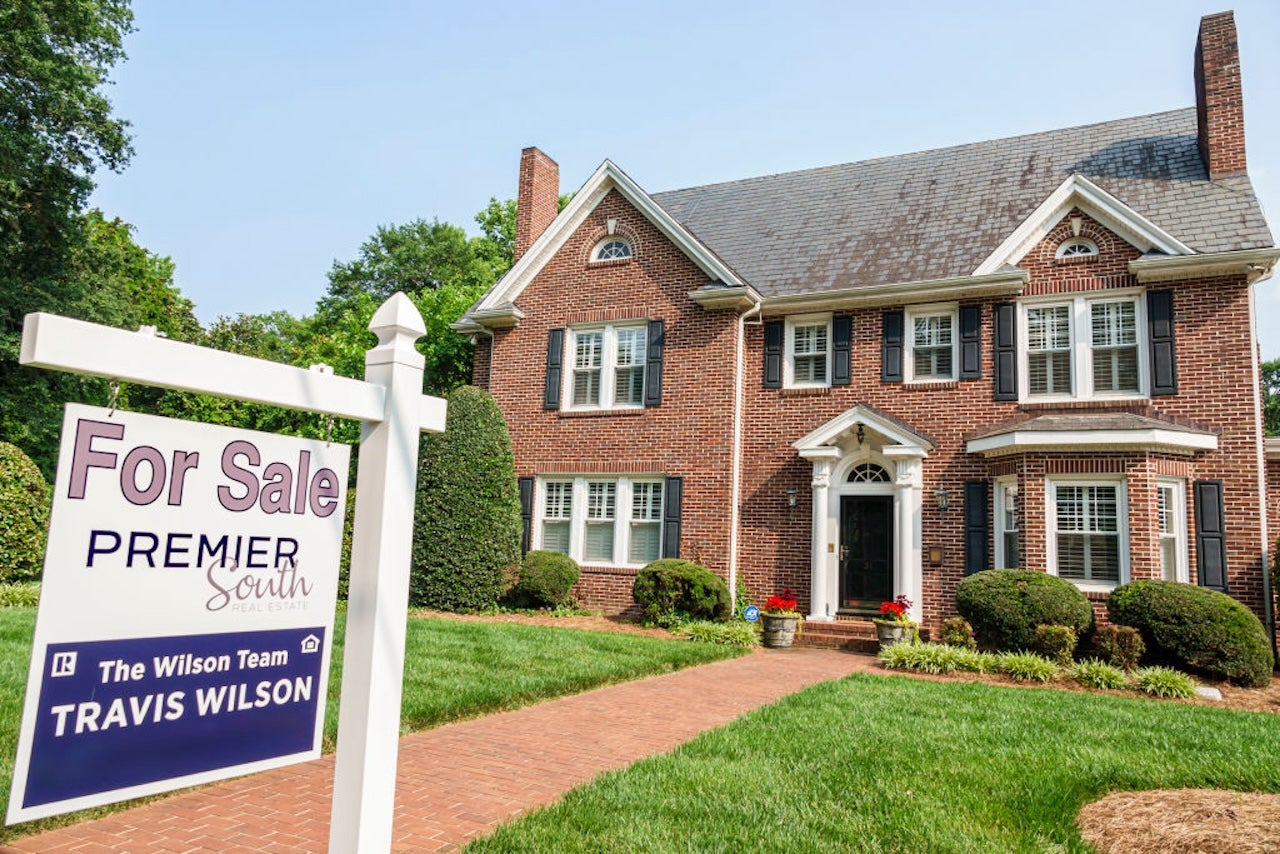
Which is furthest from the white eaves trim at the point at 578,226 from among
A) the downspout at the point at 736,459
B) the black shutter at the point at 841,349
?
the black shutter at the point at 841,349

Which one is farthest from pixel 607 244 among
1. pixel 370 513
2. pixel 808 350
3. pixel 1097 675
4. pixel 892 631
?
pixel 370 513

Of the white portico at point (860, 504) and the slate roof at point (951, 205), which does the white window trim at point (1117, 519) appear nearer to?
the white portico at point (860, 504)

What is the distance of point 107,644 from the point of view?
228cm

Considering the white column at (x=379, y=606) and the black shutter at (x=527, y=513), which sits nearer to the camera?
the white column at (x=379, y=606)

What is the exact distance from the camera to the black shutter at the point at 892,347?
47.7 feet

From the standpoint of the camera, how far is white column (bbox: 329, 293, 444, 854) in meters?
2.74

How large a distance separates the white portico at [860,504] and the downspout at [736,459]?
3.67ft

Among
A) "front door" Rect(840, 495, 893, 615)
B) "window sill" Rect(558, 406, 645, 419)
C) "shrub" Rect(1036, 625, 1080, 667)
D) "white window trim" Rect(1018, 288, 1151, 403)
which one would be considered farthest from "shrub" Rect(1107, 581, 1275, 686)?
"window sill" Rect(558, 406, 645, 419)

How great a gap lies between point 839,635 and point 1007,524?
3.06 metres

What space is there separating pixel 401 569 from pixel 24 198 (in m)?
23.7

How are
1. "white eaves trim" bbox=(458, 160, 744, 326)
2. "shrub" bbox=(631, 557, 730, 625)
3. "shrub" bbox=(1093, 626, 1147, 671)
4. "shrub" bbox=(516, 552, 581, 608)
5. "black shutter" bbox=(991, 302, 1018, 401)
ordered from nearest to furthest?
"shrub" bbox=(1093, 626, 1147, 671) → "black shutter" bbox=(991, 302, 1018, 401) → "shrub" bbox=(631, 557, 730, 625) → "shrub" bbox=(516, 552, 581, 608) → "white eaves trim" bbox=(458, 160, 744, 326)

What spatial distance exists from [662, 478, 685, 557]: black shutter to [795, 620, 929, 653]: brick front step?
269 centimetres

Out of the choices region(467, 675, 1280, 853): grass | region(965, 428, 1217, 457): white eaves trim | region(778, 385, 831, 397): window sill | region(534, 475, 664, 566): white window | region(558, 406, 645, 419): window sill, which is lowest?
region(467, 675, 1280, 853): grass

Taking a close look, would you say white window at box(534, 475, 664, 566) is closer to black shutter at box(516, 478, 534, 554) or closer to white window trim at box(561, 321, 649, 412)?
black shutter at box(516, 478, 534, 554)
